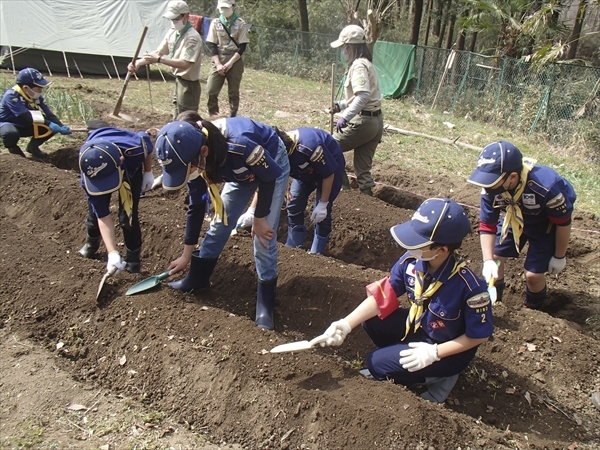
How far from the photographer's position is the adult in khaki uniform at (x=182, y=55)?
7508 mm

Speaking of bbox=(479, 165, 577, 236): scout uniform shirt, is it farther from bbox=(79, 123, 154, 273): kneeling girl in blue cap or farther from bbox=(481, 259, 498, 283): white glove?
bbox=(79, 123, 154, 273): kneeling girl in blue cap

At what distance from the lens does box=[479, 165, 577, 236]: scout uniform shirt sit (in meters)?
3.81

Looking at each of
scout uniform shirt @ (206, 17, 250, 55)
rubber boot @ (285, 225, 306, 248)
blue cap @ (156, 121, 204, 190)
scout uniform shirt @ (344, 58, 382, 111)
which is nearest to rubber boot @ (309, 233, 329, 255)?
rubber boot @ (285, 225, 306, 248)

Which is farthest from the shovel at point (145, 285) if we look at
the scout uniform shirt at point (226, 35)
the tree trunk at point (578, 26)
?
the tree trunk at point (578, 26)

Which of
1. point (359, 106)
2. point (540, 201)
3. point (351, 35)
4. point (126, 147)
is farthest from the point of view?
point (359, 106)

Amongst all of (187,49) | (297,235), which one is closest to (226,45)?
(187,49)

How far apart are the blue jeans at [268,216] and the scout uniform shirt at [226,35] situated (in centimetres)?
561

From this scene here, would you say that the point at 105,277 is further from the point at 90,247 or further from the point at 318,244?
the point at 318,244

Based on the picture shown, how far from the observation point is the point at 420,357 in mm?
2924

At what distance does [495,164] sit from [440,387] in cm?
149

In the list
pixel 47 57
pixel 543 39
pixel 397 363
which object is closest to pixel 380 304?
pixel 397 363

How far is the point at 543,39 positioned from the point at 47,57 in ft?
40.8

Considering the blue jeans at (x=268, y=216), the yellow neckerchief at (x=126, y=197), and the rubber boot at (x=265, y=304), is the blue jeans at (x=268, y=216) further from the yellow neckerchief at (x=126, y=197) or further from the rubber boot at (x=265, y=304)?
the yellow neckerchief at (x=126, y=197)

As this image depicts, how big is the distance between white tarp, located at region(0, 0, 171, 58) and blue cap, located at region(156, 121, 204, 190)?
39.5 ft
